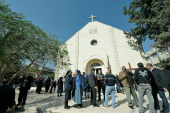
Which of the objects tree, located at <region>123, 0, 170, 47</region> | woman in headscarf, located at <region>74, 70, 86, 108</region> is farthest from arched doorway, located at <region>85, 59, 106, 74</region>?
woman in headscarf, located at <region>74, 70, 86, 108</region>

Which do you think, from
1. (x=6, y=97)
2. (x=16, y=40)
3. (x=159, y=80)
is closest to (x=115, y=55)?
(x=159, y=80)

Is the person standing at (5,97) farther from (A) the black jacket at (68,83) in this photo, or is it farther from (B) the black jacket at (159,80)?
(B) the black jacket at (159,80)

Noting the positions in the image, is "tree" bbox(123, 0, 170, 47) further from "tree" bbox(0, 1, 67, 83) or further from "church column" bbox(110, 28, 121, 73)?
"tree" bbox(0, 1, 67, 83)

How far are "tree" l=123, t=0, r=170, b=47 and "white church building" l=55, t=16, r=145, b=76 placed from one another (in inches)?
83.3

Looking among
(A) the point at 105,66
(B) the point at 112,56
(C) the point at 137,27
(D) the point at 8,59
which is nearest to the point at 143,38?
(C) the point at 137,27

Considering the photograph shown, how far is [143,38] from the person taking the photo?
40.9 ft

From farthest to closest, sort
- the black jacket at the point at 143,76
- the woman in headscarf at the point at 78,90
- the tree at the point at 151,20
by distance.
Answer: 1. the tree at the point at 151,20
2. the woman in headscarf at the point at 78,90
3. the black jacket at the point at 143,76

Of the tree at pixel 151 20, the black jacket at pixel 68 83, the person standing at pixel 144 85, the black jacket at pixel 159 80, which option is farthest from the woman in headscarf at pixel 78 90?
the tree at pixel 151 20

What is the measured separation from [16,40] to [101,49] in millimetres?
11954

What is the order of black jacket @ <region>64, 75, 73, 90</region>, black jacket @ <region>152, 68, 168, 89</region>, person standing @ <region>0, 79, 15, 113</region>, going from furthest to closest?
1. black jacket @ <region>64, 75, 73, 90</region>
2. black jacket @ <region>152, 68, 168, 89</region>
3. person standing @ <region>0, 79, 15, 113</region>

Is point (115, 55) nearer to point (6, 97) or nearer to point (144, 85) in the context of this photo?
point (144, 85)

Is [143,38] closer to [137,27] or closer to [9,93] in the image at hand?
[137,27]

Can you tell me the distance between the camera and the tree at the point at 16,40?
3765mm

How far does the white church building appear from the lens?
1369cm
